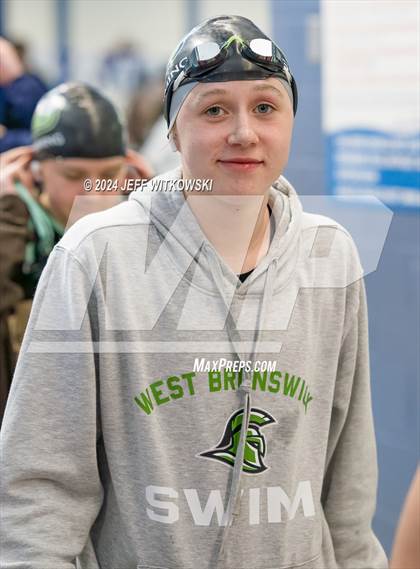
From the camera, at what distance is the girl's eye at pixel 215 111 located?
1.31m

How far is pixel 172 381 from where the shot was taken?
1.37 meters

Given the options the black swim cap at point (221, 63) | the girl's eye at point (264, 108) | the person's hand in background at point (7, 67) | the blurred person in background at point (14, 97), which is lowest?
the blurred person in background at point (14, 97)

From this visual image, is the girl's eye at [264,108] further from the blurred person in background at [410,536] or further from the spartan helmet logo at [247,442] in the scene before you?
the blurred person in background at [410,536]

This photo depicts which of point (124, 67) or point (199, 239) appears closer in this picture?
Answer: point (199, 239)

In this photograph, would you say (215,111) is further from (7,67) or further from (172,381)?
(7,67)

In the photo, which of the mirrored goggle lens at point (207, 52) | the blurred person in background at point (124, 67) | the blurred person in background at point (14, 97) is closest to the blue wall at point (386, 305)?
the mirrored goggle lens at point (207, 52)

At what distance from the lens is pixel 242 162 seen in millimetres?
1317

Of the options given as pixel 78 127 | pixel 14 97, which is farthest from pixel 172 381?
pixel 14 97

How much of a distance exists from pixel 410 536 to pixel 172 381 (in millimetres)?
381

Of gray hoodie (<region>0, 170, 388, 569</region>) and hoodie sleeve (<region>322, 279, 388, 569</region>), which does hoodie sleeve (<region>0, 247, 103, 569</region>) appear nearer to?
gray hoodie (<region>0, 170, 388, 569</region>)

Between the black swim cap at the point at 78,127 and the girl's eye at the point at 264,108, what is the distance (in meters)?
0.35

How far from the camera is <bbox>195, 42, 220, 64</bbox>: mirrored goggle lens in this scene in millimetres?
1302

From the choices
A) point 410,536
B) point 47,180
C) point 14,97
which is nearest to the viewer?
point 410,536

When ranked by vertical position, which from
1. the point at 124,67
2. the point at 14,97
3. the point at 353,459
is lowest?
the point at 124,67
